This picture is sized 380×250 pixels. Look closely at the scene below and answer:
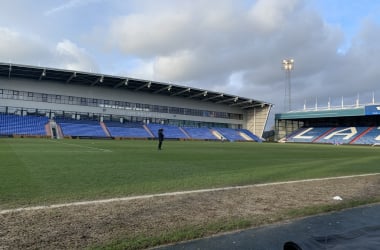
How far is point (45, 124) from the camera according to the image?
174 ft

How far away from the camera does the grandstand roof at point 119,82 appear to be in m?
51.3

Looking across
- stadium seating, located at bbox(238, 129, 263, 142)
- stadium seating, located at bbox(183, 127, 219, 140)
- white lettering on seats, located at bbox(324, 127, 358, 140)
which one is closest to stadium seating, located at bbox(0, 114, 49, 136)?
stadium seating, located at bbox(183, 127, 219, 140)

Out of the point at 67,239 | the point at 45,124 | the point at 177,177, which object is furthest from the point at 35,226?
the point at 45,124

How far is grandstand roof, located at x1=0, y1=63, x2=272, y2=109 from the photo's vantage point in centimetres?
5134

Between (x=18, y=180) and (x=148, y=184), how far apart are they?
142 inches

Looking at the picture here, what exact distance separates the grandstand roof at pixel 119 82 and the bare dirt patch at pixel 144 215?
49.9m

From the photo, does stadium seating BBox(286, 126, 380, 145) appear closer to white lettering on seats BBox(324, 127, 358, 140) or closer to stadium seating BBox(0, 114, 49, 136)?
white lettering on seats BBox(324, 127, 358, 140)

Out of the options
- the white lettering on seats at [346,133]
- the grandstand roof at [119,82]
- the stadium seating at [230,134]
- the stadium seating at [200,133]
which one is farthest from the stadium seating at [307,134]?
the stadium seating at [200,133]

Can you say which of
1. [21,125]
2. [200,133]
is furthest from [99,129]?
[200,133]

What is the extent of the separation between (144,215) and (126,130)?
54.8 meters

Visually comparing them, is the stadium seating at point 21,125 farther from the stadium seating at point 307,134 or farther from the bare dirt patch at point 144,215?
the stadium seating at point 307,134

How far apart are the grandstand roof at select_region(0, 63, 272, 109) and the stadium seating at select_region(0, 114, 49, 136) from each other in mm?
7241

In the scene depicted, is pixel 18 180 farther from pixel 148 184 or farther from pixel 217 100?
pixel 217 100

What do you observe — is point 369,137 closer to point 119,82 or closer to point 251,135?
point 251,135
